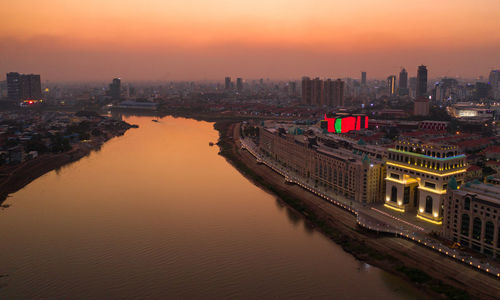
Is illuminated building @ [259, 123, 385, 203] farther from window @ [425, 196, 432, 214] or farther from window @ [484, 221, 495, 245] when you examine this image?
window @ [484, 221, 495, 245]

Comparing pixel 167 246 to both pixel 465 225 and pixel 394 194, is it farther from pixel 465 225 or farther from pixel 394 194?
pixel 465 225

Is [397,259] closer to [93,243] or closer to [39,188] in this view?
[93,243]

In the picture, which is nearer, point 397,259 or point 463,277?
point 463,277

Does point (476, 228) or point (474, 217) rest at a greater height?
point (474, 217)

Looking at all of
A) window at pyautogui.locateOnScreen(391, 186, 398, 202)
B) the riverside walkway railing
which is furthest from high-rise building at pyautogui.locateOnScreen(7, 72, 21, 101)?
window at pyautogui.locateOnScreen(391, 186, 398, 202)

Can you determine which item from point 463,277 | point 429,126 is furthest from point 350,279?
point 429,126

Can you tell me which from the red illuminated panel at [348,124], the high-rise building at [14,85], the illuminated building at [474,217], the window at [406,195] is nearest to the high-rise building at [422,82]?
the red illuminated panel at [348,124]

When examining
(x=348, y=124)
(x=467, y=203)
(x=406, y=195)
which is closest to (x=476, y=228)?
(x=467, y=203)
